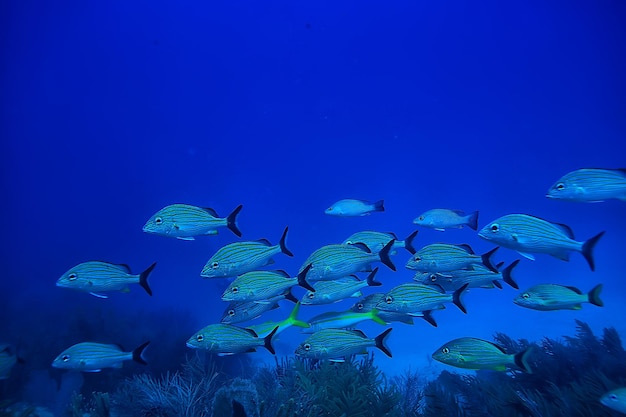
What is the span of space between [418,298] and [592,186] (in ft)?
Answer: 8.95

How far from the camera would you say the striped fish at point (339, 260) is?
5.59 meters

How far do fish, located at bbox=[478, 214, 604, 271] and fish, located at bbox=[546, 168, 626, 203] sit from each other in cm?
68

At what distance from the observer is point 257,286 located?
5297mm

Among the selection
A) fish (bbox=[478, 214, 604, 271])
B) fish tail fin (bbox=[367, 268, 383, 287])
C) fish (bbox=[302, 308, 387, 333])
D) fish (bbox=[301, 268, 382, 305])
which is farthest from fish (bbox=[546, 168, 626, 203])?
fish (bbox=[302, 308, 387, 333])

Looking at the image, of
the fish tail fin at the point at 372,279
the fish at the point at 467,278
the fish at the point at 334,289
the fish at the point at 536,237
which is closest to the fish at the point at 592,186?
the fish at the point at 536,237

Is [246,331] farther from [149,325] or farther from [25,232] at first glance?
[25,232]

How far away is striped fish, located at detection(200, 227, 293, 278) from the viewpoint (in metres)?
5.36

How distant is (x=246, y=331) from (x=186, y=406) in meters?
1.89

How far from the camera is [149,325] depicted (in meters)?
14.6

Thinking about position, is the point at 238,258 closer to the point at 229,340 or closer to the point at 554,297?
the point at 229,340

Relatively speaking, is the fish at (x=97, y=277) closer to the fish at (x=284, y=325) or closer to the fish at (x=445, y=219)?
the fish at (x=284, y=325)

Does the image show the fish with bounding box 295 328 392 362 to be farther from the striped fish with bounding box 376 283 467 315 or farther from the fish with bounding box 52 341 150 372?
the fish with bounding box 52 341 150 372

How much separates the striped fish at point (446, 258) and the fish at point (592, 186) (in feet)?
4.50

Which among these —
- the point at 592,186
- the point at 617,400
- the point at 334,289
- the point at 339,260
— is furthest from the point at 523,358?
the point at 334,289
